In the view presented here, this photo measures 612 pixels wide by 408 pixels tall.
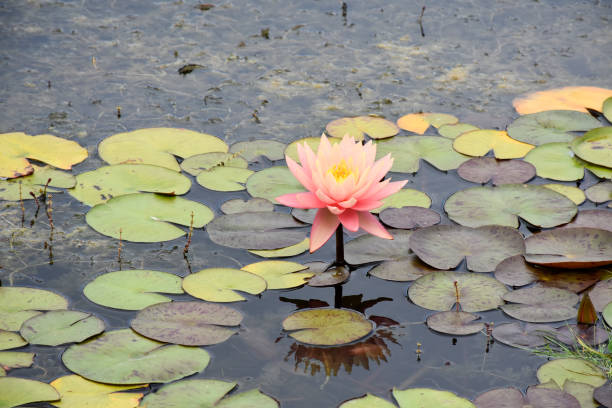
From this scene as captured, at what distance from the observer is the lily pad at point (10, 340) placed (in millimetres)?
2414

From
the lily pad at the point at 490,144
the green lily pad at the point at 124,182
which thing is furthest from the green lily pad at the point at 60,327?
the lily pad at the point at 490,144

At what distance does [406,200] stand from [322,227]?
0.70m

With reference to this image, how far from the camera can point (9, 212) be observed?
10.4ft

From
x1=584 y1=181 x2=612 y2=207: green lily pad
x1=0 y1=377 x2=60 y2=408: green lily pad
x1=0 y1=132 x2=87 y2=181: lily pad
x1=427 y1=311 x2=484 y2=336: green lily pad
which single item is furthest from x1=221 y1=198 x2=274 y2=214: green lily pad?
x1=584 y1=181 x2=612 y2=207: green lily pad

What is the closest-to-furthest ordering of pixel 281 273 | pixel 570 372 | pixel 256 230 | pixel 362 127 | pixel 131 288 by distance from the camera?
pixel 570 372
pixel 131 288
pixel 281 273
pixel 256 230
pixel 362 127

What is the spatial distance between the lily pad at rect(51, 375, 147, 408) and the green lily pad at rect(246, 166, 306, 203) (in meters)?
1.21

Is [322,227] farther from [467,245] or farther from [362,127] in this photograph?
[362,127]

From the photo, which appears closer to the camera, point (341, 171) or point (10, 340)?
point (10, 340)

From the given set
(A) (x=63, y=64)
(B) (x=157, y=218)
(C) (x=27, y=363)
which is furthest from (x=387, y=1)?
(C) (x=27, y=363)

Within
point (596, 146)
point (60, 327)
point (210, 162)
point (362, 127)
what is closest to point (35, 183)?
point (210, 162)

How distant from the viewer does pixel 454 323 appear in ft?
8.46

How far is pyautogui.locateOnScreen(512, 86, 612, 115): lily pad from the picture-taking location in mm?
4004

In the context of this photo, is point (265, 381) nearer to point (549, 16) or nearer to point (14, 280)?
point (14, 280)

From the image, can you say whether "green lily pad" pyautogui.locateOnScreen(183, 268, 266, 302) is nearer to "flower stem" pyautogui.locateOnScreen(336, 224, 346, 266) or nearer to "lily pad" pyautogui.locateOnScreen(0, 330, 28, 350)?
"flower stem" pyautogui.locateOnScreen(336, 224, 346, 266)
